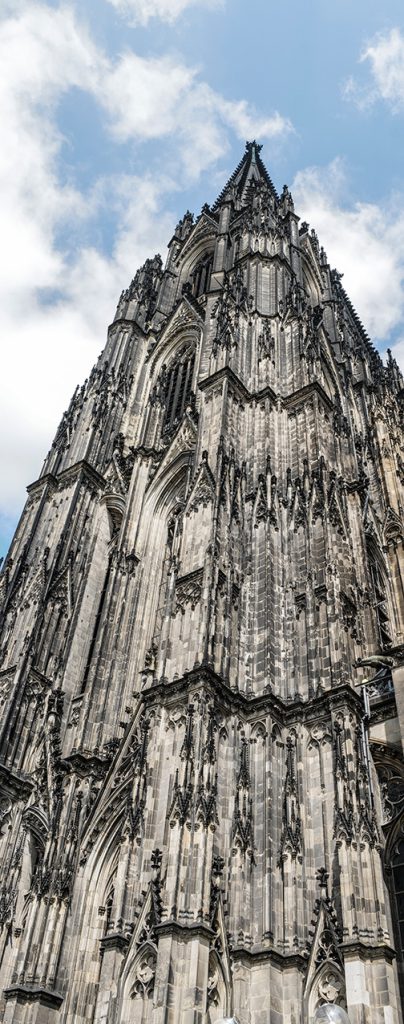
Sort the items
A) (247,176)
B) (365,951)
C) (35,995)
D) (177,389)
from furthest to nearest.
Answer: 1. (247,176)
2. (177,389)
3. (35,995)
4. (365,951)

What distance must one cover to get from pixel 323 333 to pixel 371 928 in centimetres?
2840

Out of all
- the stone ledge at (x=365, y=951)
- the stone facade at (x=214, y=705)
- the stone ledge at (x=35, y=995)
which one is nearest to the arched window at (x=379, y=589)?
the stone facade at (x=214, y=705)

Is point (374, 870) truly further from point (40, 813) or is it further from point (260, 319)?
point (260, 319)

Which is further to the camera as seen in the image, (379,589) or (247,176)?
(247,176)

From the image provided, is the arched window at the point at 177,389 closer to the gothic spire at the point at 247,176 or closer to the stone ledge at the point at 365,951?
the gothic spire at the point at 247,176

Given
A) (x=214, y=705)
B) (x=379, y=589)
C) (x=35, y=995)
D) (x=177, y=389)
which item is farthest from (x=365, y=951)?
(x=177, y=389)

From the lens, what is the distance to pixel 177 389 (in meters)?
31.9

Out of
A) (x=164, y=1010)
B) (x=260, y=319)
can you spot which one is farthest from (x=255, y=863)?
Answer: (x=260, y=319)

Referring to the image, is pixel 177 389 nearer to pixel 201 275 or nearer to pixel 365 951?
pixel 201 275

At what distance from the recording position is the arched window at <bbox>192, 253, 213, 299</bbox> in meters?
39.1

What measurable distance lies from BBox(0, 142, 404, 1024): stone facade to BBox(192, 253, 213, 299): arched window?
7926mm

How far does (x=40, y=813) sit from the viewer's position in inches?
748

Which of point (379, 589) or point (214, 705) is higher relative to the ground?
point (379, 589)

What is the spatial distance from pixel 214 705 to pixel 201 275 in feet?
96.8
